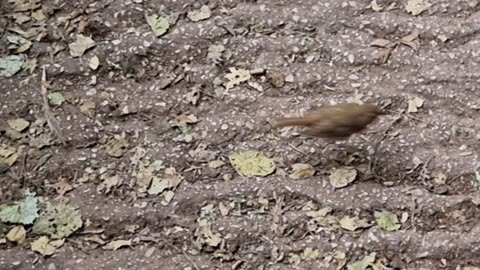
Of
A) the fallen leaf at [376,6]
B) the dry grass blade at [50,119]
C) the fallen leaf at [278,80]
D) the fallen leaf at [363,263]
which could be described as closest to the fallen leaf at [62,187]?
the dry grass blade at [50,119]

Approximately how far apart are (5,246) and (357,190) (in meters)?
1.16

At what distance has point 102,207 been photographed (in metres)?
3.07

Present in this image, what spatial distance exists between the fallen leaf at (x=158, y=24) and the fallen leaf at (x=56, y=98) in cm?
43

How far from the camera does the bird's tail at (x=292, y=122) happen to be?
306 centimetres

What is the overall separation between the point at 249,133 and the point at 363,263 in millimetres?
614

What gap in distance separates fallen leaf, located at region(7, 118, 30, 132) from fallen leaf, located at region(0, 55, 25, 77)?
0.21 meters

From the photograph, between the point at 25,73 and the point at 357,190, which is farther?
the point at 25,73

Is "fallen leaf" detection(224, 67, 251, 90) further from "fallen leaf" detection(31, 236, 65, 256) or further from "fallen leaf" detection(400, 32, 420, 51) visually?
"fallen leaf" detection(31, 236, 65, 256)

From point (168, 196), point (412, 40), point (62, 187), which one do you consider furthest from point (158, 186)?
point (412, 40)

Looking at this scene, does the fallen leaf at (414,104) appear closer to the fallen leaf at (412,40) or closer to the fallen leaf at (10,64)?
the fallen leaf at (412,40)

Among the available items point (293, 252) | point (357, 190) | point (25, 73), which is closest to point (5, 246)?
point (25, 73)

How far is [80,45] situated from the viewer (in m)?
3.45

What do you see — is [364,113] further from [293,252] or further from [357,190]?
[293,252]

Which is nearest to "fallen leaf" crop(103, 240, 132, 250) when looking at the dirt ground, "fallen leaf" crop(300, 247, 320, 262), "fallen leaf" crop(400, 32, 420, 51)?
the dirt ground
